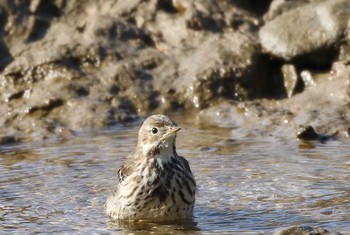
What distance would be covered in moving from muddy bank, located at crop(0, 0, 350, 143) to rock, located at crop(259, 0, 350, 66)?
0.01 metres

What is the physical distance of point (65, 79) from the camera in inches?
511

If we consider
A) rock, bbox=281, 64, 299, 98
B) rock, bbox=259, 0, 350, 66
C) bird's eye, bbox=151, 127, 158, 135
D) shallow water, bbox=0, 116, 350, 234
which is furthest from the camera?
rock, bbox=281, 64, 299, 98

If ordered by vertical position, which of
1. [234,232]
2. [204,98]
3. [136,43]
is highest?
[136,43]

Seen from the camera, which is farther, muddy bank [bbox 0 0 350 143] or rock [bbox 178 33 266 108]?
rock [bbox 178 33 266 108]

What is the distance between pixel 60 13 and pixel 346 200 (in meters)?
6.57

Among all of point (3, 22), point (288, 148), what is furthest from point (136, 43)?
point (288, 148)

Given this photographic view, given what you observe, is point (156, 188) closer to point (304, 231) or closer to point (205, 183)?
point (205, 183)

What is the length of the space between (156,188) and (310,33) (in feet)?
16.6

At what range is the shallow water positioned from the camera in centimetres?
810

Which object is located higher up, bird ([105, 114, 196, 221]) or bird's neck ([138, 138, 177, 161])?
bird's neck ([138, 138, 177, 161])

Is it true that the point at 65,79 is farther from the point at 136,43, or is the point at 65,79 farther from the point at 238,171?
the point at 238,171

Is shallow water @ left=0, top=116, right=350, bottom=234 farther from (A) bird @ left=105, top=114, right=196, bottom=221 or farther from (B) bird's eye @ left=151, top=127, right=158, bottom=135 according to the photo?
(B) bird's eye @ left=151, top=127, right=158, bottom=135

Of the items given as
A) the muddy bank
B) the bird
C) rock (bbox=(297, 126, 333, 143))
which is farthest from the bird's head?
the muddy bank

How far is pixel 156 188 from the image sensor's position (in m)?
8.16
